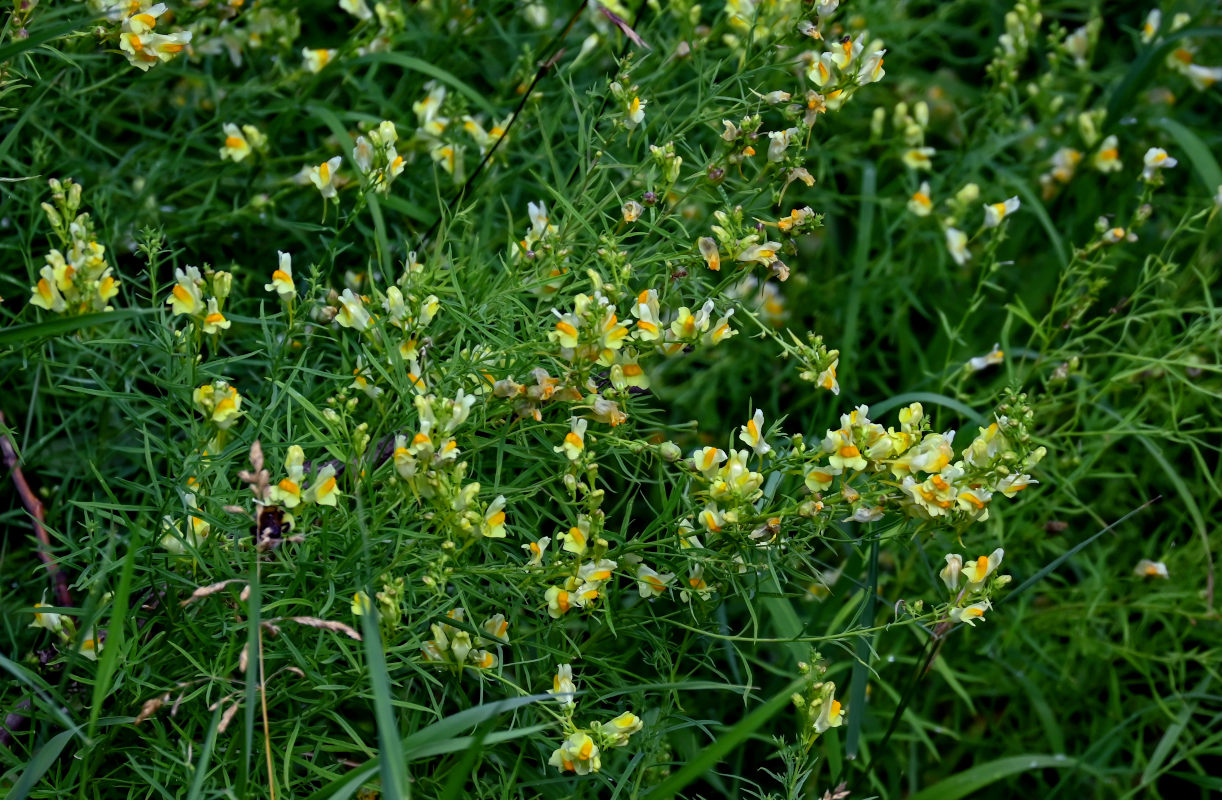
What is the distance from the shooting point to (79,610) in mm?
1682

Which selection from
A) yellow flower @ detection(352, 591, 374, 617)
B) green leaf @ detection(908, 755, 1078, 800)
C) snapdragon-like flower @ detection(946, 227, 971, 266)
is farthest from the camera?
snapdragon-like flower @ detection(946, 227, 971, 266)

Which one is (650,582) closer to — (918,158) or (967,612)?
(967,612)

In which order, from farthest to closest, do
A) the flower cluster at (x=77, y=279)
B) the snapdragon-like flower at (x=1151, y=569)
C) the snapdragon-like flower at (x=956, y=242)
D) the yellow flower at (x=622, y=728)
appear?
the snapdragon-like flower at (x=956, y=242), the snapdragon-like flower at (x=1151, y=569), the flower cluster at (x=77, y=279), the yellow flower at (x=622, y=728)

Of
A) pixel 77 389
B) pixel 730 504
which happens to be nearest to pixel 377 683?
pixel 730 504

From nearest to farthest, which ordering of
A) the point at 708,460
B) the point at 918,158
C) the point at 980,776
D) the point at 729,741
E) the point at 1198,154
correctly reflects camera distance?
the point at 729,741, the point at 708,460, the point at 980,776, the point at 918,158, the point at 1198,154

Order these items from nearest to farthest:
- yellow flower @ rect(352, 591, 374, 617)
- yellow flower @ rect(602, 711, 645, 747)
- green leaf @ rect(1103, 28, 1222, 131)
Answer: yellow flower @ rect(352, 591, 374, 617), yellow flower @ rect(602, 711, 645, 747), green leaf @ rect(1103, 28, 1222, 131)

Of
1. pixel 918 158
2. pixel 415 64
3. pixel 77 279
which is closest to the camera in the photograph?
pixel 77 279

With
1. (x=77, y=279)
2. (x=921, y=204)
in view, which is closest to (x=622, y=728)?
(x=77, y=279)

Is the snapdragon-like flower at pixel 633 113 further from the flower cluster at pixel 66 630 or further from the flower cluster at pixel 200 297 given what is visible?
the flower cluster at pixel 66 630

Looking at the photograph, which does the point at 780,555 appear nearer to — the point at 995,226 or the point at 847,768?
the point at 847,768

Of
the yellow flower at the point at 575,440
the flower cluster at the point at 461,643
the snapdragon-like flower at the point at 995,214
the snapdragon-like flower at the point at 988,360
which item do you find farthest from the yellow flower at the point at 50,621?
the snapdragon-like flower at the point at 995,214

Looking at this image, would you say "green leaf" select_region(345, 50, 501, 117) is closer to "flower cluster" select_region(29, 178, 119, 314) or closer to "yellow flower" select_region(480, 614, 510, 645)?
"flower cluster" select_region(29, 178, 119, 314)

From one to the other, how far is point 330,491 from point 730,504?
21.3 inches

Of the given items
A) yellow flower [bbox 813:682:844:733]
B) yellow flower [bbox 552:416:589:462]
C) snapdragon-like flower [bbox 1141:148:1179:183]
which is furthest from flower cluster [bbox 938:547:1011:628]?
snapdragon-like flower [bbox 1141:148:1179:183]
